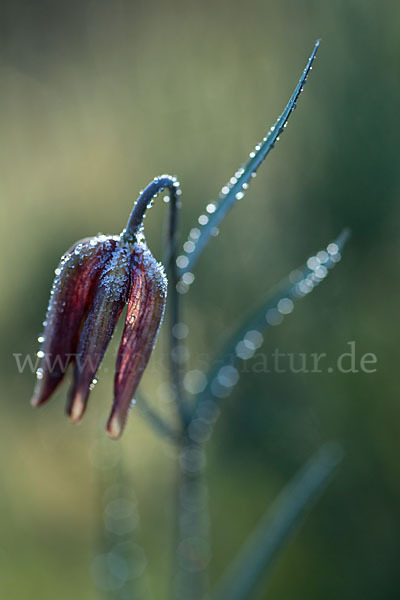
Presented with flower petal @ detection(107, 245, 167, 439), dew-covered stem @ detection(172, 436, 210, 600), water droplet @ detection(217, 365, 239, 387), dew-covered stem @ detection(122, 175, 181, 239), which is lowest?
dew-covered stem @ detection(172, 436, 210, 600)

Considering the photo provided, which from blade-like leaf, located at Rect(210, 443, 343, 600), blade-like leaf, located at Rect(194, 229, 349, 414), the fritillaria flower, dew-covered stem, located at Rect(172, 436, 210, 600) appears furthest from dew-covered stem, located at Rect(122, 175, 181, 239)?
blade-like leaf, located at Rect(210, 443, 343, 600)

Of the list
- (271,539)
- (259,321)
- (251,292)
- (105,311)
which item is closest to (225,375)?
(259,321)

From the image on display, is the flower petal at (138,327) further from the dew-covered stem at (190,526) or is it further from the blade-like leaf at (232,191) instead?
the dew-covered stem at (190,526)

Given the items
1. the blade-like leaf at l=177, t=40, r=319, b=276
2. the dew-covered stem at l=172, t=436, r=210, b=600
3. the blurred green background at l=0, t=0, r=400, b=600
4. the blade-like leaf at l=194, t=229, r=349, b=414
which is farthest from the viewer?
the blurred green background at l=0, t=0, r=400, b=600

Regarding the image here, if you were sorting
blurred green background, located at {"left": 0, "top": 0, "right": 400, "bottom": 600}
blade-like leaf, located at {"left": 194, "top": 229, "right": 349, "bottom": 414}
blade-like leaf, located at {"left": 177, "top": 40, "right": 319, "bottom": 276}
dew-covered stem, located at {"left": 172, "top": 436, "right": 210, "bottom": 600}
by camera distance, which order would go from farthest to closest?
1. blurred green background, located at {"left": 0, "top": 0, "right": 400, "bottom": 600}
2. dew-covered stem, located at {"left": 172, "top": 436, "right": 210, "bottom": 600}
3. blade-like leaf, located at {"left": 194, "top": 229, "right": 349, "bottom": 414}
4. blade-like leaf, located at {"left": 177, "top": 40, "right": 319, "bottom": 276}

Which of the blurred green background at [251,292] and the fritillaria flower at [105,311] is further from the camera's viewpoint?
the blurred green background at [251,292]

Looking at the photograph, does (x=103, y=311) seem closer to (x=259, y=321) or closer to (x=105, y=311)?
(x=105, y=311)

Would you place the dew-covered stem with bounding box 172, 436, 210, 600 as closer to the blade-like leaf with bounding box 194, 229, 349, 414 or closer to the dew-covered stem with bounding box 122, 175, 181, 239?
the blade-like leaf with bounding box 194, 229, 349, 414

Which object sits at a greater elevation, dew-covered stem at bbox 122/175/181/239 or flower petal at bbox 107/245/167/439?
dew-covered stem at bbox 122/175/181/239

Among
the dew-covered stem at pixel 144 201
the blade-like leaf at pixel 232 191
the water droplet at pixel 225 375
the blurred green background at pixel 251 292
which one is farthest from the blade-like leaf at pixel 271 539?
the dew-covered stem at pixel 144 201

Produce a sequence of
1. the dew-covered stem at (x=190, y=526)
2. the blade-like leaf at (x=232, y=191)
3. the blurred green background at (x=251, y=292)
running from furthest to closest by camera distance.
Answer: the blurred green background at (x=251, y=292)
the dew-covered stem at (x=190, y=526)
the blade-like leaf at (x=232, y=191)
